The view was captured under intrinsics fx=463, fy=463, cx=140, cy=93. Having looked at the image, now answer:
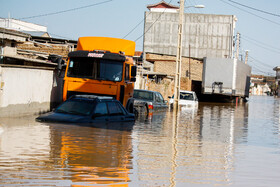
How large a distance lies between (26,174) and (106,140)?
5.06 metres

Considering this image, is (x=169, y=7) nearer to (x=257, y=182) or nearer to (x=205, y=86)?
(x=205, y=86)

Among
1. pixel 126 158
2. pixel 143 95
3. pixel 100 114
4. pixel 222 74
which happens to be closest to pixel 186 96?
pixel 222 74

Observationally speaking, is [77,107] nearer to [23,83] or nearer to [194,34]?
[23,83]

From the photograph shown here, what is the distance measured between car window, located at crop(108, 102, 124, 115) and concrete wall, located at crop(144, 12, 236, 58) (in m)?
51.6

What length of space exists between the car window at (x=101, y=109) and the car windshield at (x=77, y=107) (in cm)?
19

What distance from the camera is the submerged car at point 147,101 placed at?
75.8ft

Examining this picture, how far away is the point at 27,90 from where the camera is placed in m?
18.5

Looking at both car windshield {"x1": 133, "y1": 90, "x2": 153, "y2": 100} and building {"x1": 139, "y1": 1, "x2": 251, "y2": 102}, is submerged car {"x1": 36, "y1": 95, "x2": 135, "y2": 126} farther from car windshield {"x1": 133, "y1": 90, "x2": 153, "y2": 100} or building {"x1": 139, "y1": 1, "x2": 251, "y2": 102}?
building {"x1": 139, "y1": 1, "x2": 251, "y2": 102}

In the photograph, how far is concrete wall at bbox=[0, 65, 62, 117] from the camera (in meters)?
16.7

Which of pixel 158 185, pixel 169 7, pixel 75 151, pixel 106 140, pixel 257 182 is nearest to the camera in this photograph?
pixel 158 185

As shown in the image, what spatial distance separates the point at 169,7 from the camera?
294 feet

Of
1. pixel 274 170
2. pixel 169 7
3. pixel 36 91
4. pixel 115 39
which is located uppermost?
pixel 169 7

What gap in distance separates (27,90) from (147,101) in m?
7.61

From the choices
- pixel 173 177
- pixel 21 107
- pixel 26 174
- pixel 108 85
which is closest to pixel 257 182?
pixel 173 177
